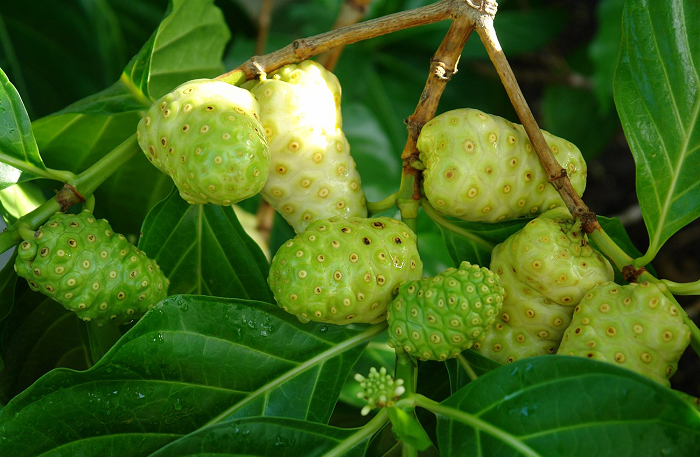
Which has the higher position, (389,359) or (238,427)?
(238,427)

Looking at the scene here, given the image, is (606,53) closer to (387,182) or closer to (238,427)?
(387,182)

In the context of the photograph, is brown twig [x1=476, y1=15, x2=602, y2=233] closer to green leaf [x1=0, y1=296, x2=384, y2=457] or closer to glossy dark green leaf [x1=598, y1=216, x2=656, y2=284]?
glossy dark green leaf [x1=598, y1=216, x2=656, y2=284]

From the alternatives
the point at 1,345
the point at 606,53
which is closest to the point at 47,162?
the point at 1,345

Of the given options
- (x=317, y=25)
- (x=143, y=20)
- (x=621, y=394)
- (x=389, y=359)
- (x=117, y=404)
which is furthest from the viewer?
(x=317, y=25)

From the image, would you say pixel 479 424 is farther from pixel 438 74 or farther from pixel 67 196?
pixel 67 196

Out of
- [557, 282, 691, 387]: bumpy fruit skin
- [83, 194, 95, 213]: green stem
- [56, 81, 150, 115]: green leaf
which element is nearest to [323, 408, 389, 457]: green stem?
[557, 282, 691, 387]: bumpy fruit skin

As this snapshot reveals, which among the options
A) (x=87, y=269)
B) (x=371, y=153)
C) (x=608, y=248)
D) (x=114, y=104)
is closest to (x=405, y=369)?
(x=608, y=248)
